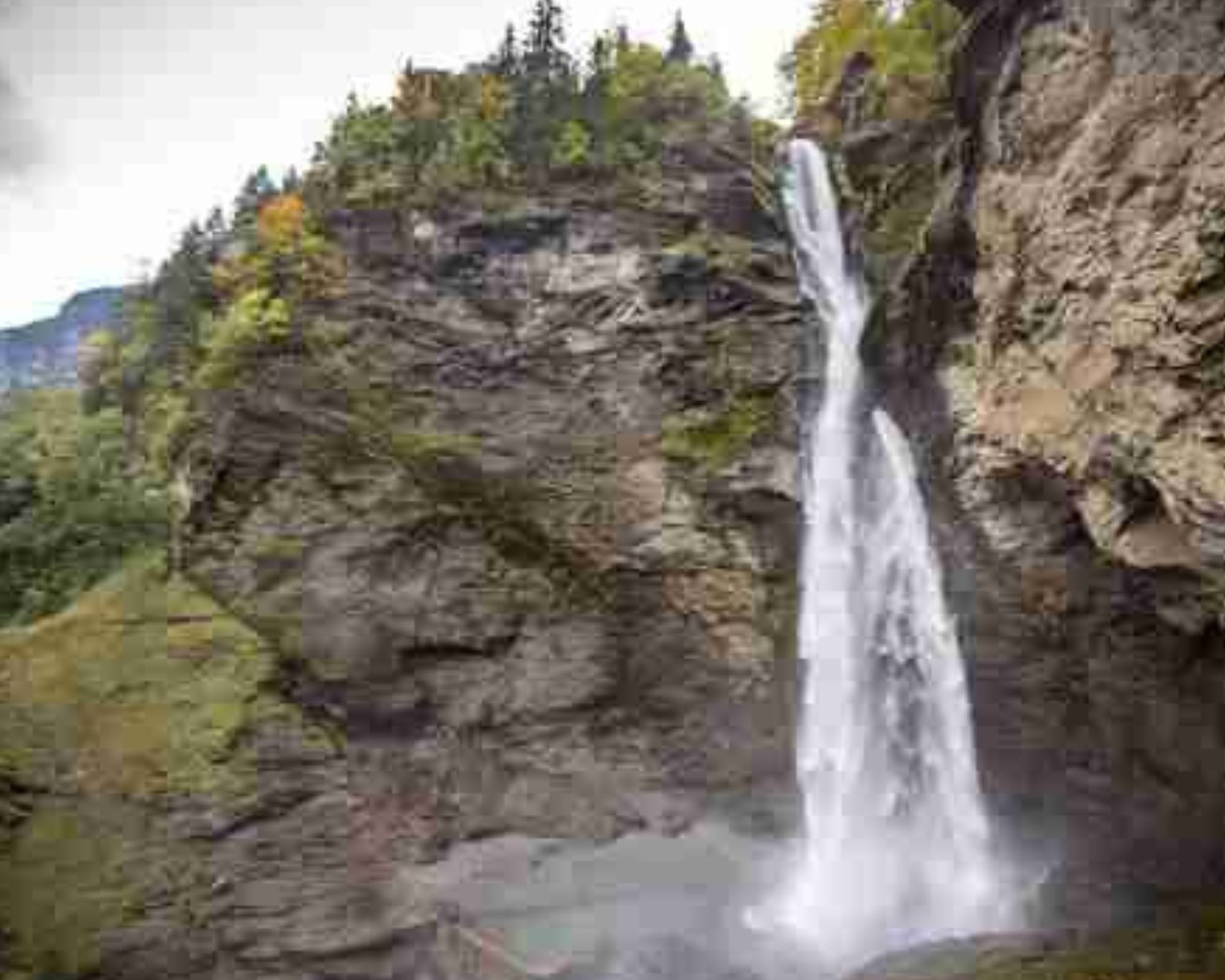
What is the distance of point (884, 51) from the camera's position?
21812 millimetres

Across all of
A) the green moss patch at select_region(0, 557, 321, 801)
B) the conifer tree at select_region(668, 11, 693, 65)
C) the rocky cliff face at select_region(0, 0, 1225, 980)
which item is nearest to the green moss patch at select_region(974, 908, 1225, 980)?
the rocky cliff face at select_region(0, 0, 1225, 980)

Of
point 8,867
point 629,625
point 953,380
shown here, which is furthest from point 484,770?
point 953,380

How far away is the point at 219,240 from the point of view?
100 feet

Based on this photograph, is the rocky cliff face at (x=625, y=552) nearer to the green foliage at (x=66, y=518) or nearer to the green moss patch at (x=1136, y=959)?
the green moss patch at (x=1136, y=959)

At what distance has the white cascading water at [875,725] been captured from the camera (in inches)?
485

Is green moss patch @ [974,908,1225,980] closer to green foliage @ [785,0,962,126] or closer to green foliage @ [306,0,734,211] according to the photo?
green foliage @ [785,0,962,126]

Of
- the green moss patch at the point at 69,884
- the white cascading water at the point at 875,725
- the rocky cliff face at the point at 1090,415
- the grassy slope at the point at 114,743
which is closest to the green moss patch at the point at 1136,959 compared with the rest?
the rocky cliff face at the point at 1090,415

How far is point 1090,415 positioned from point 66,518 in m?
20.5

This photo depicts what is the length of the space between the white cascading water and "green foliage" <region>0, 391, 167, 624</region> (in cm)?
1480

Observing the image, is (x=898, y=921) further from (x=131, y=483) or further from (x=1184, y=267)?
(x=131, y=483)

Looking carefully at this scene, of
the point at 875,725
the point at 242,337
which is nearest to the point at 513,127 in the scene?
the point at 242,337

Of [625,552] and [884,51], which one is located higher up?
[884,51]

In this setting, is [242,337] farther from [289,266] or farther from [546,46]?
[546,46]

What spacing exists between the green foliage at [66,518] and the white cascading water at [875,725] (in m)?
14.8
